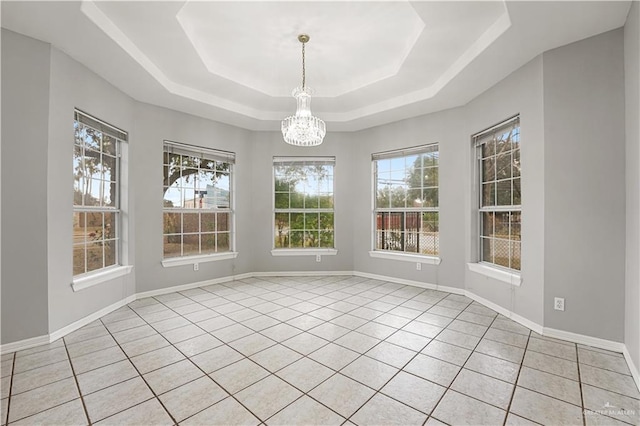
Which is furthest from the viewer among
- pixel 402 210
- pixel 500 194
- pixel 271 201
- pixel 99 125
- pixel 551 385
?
pixel 271 201

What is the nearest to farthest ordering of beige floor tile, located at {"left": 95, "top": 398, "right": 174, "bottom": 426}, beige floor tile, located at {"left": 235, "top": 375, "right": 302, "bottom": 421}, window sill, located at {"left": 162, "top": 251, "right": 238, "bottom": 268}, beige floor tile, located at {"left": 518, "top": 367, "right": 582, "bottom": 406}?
beige floor tile, located at {"left": 95, "top": 398, "right": 174, "bottom": 426}
beige floor tile, located at {"left": 235, "top": 375, "right": 302, "bottom": 421}
beige floor tile, located at {"left": 518, "top": 367, "right": 582, "bottom": 406}
window sill, located at {"left": 162, "top": 251, "right": 238, "bottom": 268}

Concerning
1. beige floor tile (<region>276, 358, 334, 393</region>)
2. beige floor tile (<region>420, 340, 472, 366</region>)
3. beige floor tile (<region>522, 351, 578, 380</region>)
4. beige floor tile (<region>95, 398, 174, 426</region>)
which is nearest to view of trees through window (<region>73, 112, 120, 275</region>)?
beige floor tile (<region>95, 398, 174, 426</region>)

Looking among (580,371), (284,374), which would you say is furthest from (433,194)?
(284,374)

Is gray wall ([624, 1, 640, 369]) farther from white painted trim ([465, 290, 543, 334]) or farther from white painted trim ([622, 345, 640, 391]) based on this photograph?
white painted trim ([465, 290, 543, 334])

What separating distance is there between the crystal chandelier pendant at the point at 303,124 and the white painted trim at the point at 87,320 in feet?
9.39

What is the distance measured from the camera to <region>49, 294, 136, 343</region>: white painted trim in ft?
8.84

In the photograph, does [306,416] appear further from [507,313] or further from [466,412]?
[507,313]

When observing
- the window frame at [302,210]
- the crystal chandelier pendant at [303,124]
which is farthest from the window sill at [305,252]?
the crystal chandelier pendant at [303,124]

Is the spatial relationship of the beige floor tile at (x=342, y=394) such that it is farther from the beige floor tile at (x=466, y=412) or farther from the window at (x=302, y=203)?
the window at (x=302, y=203)

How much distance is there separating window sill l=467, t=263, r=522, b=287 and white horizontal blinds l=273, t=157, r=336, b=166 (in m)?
2.81

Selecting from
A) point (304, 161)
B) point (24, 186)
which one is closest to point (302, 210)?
point (304, 161)

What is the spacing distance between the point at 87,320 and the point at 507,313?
4495 millimetres

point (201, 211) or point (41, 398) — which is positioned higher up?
point (201, 211)

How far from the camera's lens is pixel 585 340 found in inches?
101
